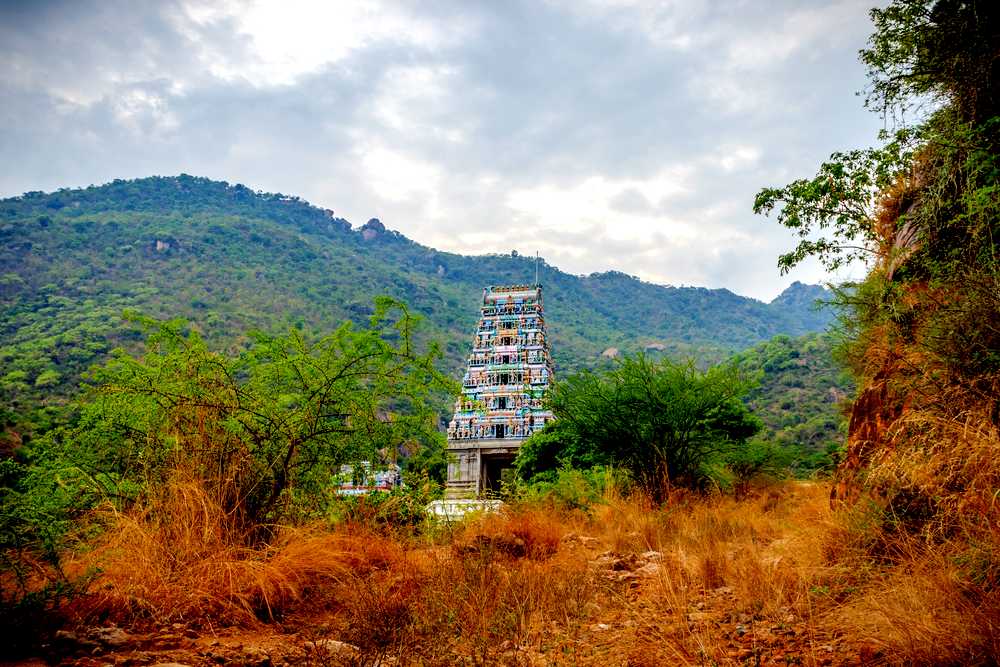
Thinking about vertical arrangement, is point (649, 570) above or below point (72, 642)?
below

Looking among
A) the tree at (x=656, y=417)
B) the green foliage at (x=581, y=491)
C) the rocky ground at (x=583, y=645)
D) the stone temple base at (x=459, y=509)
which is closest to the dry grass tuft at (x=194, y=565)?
the rocky ground at (x=583, y=645)

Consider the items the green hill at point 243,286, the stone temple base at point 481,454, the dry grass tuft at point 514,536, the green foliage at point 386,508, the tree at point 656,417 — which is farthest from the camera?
the green hill at point 243,286

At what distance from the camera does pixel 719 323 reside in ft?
335

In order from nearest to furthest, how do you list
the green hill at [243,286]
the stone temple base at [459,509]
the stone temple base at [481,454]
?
the stone temple base at [459,509]
the stone temple base at [481,454]
the green hill at [243,286]

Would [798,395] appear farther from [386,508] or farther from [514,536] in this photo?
[386,508]

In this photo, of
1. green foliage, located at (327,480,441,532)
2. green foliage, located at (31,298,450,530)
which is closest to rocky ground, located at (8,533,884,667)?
green foliage, located at (31,298,450,530)

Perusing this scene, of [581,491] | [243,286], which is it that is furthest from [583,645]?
[243,286]

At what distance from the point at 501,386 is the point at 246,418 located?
22919 mm

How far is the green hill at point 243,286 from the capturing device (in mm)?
44438

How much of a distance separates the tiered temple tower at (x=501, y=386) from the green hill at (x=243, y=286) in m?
9.20

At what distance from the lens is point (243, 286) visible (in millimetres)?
63688

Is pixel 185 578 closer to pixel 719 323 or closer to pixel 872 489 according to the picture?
pixel 872 489

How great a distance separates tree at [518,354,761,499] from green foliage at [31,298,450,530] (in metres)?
5.17

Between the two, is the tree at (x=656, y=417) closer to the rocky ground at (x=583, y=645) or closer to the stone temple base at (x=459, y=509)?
the stone temple base at (x=459, y=509)
